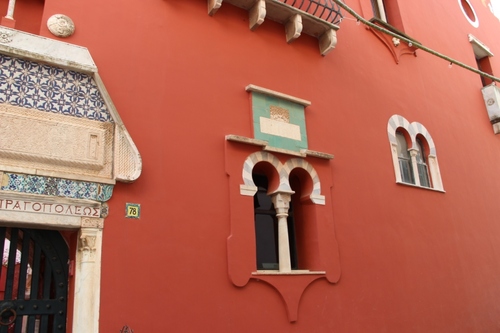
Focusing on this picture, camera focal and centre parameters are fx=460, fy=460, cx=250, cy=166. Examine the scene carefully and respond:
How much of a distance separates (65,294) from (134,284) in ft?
2.05

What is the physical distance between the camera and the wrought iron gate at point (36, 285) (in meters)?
3.94

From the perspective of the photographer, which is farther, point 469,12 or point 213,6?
point 469,12

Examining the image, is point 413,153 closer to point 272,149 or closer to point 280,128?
point 280,128

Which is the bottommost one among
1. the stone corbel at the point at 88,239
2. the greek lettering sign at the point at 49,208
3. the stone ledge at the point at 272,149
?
the stone corbel at the point at 88,239

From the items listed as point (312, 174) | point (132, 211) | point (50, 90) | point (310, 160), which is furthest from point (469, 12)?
point (50, 90)

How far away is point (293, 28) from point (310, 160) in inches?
75.9

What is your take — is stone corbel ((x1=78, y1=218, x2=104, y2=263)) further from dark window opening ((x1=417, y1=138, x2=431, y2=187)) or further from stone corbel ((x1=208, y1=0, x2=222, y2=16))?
dark window opening ((x1=417, y1=138, x2=431, y2=187))

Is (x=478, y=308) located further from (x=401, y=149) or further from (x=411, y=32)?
(x=411, y=32)

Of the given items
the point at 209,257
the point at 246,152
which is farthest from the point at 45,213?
the point at 246,152

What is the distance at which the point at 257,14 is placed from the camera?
6086 mm

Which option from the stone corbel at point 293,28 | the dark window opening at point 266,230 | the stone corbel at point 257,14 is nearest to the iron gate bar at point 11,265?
the dark window opening at point 266,230

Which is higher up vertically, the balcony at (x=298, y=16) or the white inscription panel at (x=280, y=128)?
the balcony at (x=298, y=16)

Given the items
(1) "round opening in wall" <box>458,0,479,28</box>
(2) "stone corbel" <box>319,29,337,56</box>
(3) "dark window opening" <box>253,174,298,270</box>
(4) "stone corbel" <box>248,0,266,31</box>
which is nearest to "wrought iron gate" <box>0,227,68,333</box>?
(3) "dark window opening" <box>253,174,298,270</box>

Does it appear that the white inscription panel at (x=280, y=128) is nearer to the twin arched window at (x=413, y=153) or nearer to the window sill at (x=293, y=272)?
the window sill at (x=293, y=272)
